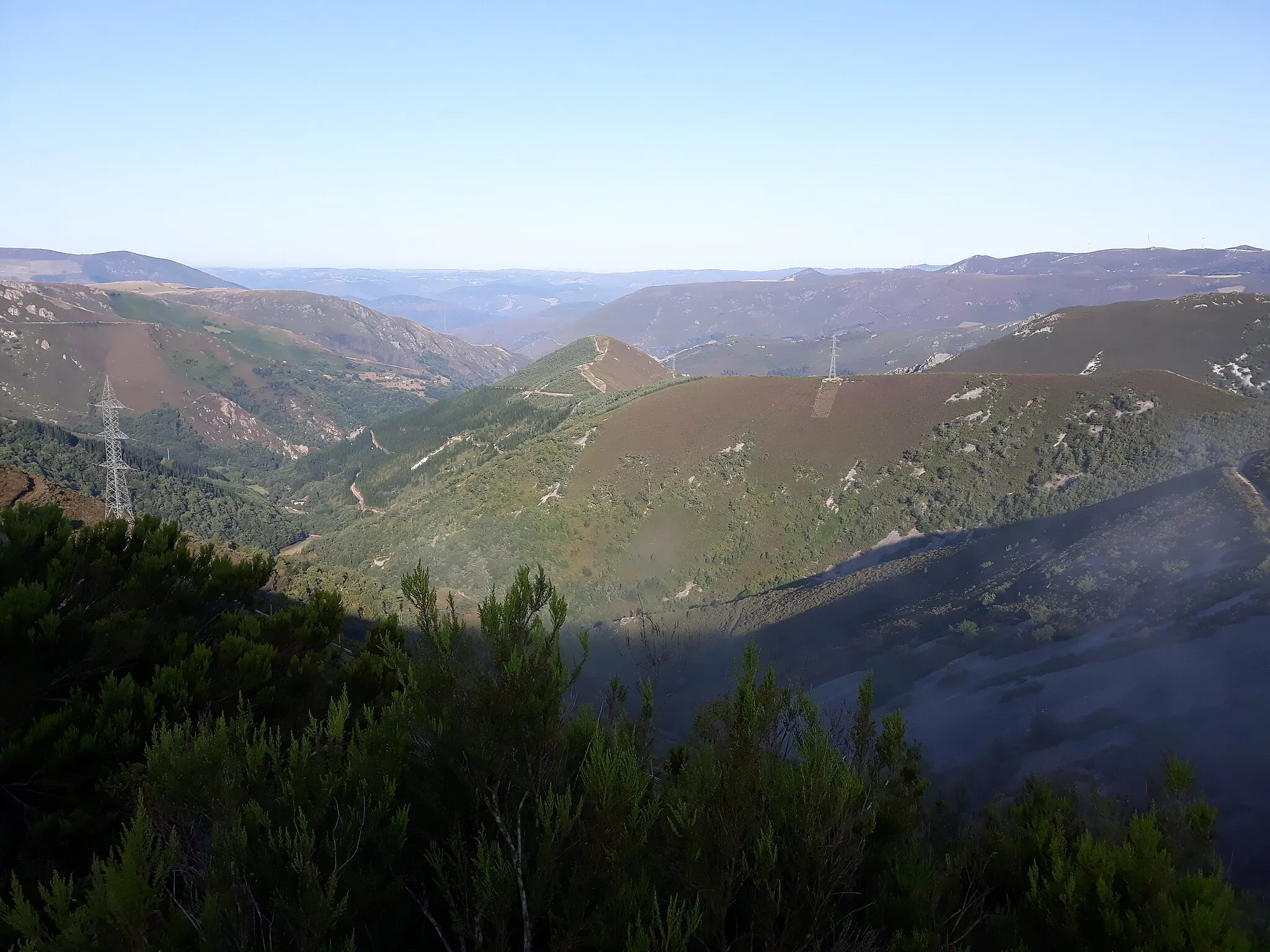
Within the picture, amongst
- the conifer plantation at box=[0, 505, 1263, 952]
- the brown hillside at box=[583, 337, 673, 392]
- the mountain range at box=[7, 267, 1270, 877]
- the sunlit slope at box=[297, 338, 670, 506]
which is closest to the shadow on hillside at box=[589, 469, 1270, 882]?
the mountain range at box=[7, 267, 1270, 877]

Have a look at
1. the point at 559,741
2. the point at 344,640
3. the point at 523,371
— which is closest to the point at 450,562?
the point at 344,640

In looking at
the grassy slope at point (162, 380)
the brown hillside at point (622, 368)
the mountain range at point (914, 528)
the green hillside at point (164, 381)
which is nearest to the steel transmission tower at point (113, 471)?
the mountain range at point (914, 528)

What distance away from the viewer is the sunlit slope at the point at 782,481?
51.5 metres

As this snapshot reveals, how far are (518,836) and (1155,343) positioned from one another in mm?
109530

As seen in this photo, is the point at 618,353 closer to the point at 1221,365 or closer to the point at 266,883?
the point at 1221,365

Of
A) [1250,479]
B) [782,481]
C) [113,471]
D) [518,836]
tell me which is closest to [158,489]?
[113,471]

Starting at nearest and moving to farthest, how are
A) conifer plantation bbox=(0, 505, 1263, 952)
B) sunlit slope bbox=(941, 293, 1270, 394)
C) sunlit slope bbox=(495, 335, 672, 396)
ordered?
1. conifer plantation bbox=(0, 505, 1263, 952)
2. sunlit slope bbox=(941, 293, 1270, 394)
3. sunlit slope bbox=(495, 335, 672, 396)

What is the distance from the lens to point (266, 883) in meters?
5.16

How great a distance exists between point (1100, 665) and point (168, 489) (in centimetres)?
8875

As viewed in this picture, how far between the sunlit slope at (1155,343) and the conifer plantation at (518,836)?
312ft

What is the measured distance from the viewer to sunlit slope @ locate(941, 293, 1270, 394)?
83.8 m

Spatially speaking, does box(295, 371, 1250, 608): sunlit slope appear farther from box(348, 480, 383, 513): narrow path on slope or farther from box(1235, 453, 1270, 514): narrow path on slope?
box(348, 480, 383, 513): narrow path on slope

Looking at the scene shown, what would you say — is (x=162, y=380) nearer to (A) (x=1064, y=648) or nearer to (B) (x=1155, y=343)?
(A) (x=1064, y=648)

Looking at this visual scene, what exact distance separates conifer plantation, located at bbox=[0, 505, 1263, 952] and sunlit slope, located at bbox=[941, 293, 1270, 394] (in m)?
95.2
